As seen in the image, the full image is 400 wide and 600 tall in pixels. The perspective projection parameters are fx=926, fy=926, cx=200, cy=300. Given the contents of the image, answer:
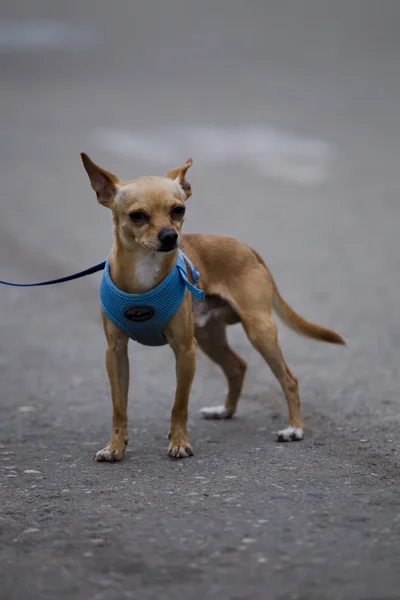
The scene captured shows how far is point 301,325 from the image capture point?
6.10 meters

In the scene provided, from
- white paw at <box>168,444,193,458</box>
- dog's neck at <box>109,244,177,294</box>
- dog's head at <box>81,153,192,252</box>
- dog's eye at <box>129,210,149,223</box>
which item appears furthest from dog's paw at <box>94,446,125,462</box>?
dog's eye at <box>129,210,149,223</box>

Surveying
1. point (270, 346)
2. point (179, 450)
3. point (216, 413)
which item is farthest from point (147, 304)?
point (216, 413)

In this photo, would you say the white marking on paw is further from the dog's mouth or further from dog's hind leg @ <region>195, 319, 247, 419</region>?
dog's hind leg @ <region>195, 319, 247, 419</region>

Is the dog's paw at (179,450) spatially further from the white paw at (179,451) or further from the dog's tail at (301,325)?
the dog's tail at (301,325)

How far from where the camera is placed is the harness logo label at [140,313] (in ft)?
16.5

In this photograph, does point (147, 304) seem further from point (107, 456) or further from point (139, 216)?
point (107, 456)

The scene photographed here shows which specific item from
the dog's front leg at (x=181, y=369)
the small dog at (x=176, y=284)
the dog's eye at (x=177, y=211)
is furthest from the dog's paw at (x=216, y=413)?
the dog's eye at (x=177, y=211)

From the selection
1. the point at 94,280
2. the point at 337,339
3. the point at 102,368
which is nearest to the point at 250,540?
the point at 337,339

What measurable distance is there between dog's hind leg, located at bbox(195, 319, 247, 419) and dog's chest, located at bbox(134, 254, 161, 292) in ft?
4.25

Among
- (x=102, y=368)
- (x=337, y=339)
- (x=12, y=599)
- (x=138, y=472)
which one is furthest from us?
(x=102, y=368)

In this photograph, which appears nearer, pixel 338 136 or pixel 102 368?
pixel 102 368

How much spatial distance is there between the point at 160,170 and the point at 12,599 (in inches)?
530

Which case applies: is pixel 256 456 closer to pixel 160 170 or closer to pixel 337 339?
pixel 337 339

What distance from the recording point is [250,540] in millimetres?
3533
